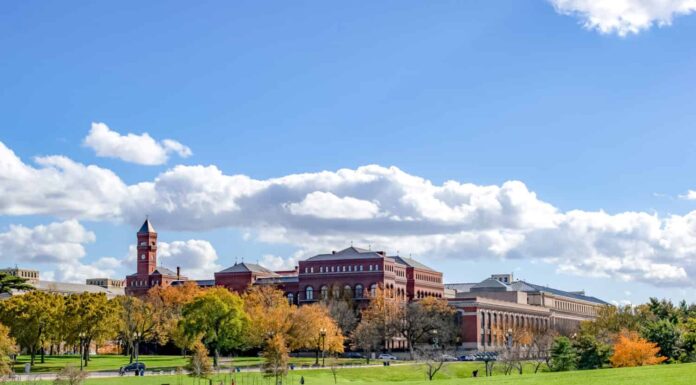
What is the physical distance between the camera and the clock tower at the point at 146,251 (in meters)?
189

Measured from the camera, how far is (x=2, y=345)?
84812mm

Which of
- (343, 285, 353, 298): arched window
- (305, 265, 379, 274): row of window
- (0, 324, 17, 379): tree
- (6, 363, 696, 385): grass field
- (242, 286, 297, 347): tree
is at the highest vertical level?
(305, 265, 379, 274): row of window

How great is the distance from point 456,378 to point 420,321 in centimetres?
5385

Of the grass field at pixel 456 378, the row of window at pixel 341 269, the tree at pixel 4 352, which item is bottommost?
the grass field at pixel 456 378

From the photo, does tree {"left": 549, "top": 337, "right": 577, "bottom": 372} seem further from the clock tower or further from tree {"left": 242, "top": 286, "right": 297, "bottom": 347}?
the clock tower

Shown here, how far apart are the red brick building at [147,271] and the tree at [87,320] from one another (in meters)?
73.3

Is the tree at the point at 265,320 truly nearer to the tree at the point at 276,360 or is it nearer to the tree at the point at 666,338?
the tree at the point at 276,360

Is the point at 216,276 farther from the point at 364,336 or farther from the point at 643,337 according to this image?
the point at 643,337

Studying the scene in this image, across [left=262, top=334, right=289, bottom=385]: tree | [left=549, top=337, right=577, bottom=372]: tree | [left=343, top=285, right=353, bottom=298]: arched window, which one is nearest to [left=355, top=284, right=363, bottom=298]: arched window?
[left=343, top=285, right=353, bottom=298]: arched window

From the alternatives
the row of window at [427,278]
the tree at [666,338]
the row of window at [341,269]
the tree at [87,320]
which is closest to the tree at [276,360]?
the tree at [87,320]

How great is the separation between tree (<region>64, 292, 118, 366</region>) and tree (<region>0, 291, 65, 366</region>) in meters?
1.27

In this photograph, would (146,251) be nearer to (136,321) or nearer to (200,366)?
(136,321)

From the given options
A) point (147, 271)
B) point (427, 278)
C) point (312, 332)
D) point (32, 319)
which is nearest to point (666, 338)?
point (312, 332)

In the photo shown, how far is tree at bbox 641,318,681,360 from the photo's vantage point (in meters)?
89.8
